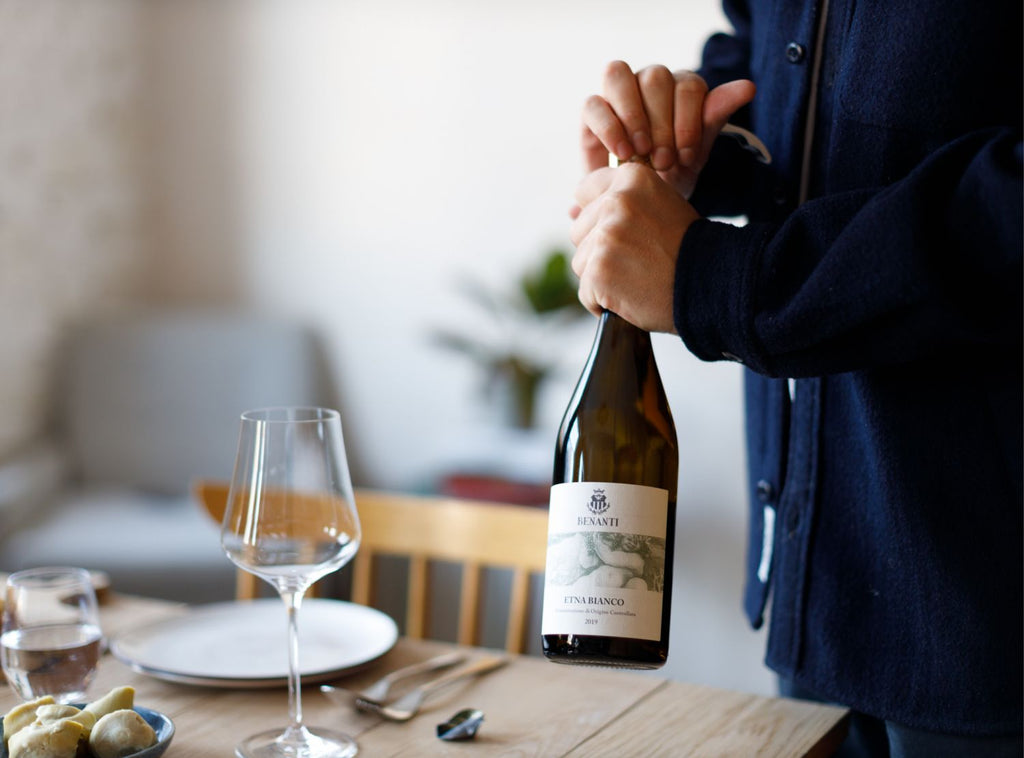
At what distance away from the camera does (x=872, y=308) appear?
2.25 feet

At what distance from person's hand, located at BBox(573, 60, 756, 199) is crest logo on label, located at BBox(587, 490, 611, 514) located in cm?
27

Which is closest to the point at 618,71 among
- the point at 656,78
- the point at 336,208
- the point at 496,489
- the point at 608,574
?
the point at 656,78

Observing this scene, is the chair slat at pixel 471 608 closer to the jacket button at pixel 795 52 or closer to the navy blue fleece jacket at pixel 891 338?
the navy blue fleece jacket at pixel 891 338

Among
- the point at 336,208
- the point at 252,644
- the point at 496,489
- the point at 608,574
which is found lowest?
the point at 496,489

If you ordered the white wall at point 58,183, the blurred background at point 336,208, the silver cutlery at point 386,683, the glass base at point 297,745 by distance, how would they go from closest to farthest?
the glass base at point 297,745
the silver cutlery at point 386,683
the blurred background at point 336,208
the white wall at point 58,183

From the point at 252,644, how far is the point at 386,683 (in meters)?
0.16

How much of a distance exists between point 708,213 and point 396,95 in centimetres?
204

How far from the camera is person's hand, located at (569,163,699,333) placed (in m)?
0.76

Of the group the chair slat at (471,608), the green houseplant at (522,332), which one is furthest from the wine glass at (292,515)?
the green houseplant at (522,332)

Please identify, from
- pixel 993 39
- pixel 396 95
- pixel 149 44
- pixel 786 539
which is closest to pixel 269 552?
pixel 786 539

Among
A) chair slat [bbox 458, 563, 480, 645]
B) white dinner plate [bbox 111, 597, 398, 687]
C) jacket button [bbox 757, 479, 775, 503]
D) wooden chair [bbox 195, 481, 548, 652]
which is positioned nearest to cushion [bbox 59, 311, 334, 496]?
wooden chair [bbox 195, 481, 548, 652]

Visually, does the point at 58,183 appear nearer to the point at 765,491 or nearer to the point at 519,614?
the point at 519,614

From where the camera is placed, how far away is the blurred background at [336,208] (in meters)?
2.53

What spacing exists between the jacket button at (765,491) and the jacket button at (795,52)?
0.34 metres
